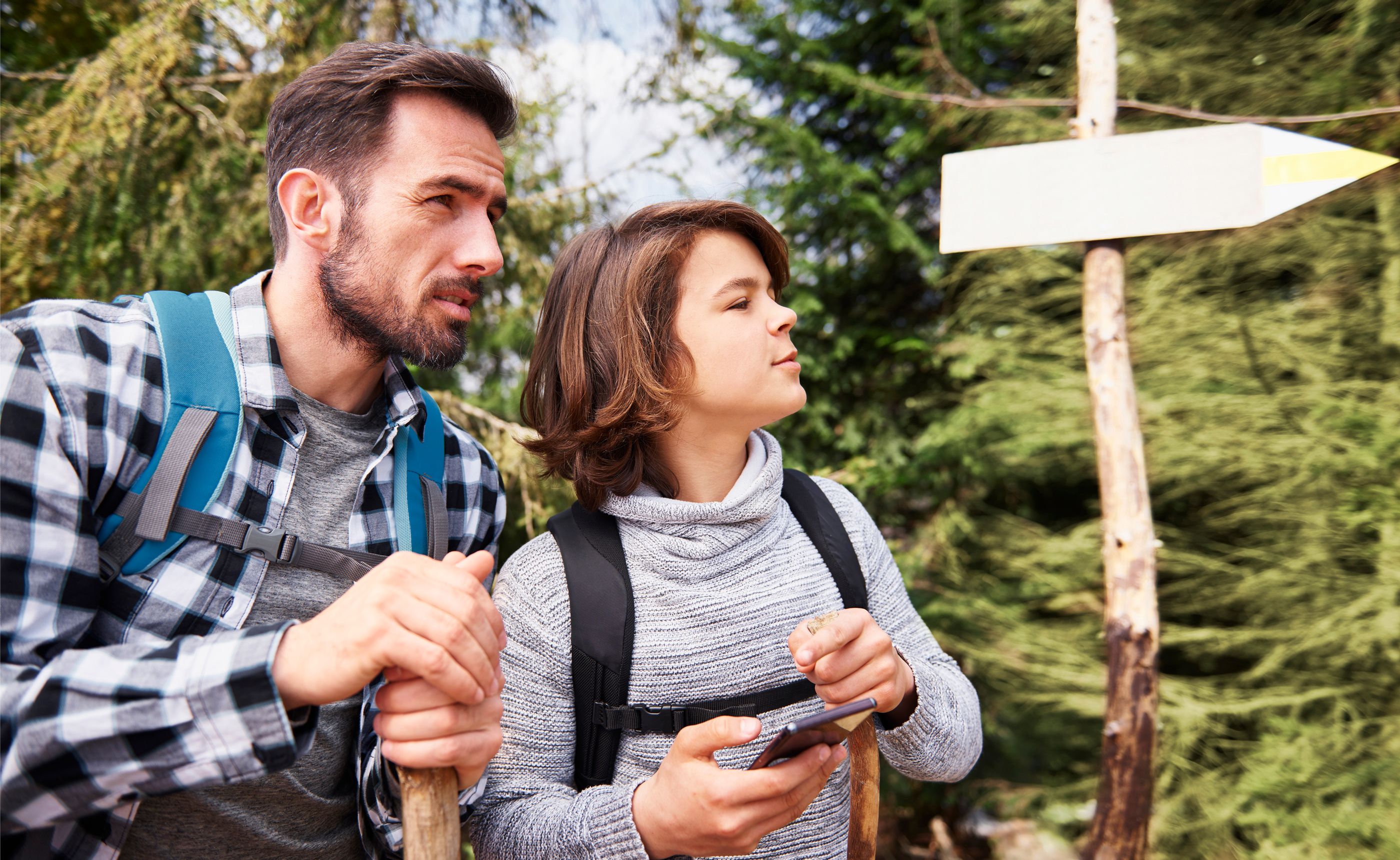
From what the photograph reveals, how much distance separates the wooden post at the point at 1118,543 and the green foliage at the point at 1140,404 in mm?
1185

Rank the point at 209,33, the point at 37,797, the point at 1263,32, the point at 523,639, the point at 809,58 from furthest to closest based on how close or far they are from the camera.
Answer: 1. the point at 809,58
2. the point at 1263,32
3. the point at 209,33
4. the point at 523,639
5. the point at 37,797

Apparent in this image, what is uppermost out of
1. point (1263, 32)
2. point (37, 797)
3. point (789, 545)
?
point (1263, 32)

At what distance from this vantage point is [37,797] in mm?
923

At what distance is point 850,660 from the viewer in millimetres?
1201

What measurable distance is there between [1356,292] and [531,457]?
4025 millimetres

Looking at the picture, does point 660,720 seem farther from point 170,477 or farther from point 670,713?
point 170,477

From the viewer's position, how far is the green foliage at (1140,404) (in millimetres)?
3730

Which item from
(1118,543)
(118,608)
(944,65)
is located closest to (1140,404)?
(1118,543)

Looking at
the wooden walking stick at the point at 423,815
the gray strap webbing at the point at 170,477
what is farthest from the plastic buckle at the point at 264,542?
the wooden walking stick at the point at 423,815

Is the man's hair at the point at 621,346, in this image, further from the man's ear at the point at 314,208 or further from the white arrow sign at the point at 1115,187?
the white arrow sign at the point at 1115,187

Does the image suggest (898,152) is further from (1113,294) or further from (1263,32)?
(1113,294)

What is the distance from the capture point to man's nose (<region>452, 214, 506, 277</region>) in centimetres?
153

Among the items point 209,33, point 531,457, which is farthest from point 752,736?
point 209,33

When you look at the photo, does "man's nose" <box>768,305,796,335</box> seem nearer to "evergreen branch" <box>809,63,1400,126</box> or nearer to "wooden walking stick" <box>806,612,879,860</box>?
"wooden walking stick" <box>806,612,879,860</box>
